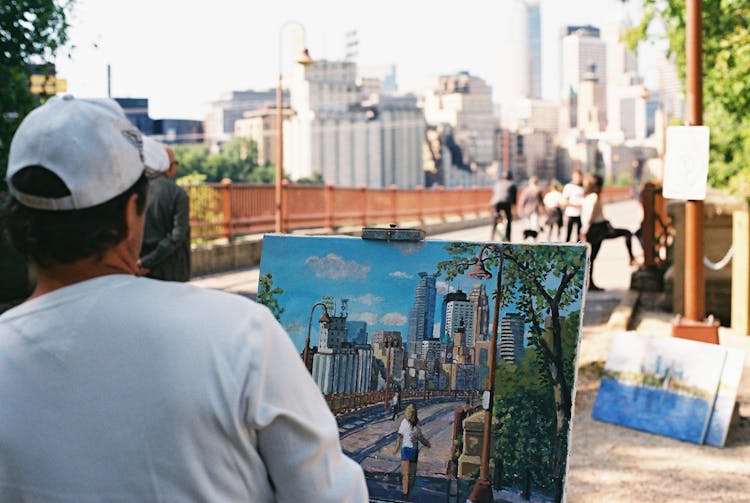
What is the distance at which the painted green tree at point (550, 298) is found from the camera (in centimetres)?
349

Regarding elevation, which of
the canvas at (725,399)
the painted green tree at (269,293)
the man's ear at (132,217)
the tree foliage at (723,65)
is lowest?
the canvas at (725,399)

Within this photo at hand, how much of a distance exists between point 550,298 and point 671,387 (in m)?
5.17

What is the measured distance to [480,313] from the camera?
3.62 meters

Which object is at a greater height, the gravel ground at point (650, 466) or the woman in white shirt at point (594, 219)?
the woman in white shirt at point (594, 219)

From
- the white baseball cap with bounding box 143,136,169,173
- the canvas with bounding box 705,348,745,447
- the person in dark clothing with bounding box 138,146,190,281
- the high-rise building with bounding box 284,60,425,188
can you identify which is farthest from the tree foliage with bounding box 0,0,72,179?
the high-rise building with bounding box 284,60,425,188

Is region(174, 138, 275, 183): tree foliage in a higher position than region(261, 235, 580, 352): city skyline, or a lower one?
higher

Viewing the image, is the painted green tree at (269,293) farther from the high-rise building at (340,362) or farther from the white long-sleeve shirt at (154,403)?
the white long-sleeve shirt at (154,403)

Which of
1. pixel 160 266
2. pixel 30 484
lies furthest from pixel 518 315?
pixel 160 266

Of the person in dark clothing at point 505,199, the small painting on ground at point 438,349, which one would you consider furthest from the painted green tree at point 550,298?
the person in dark clothing at point 505,199

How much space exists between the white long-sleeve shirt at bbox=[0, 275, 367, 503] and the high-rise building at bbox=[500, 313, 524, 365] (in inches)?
63.7

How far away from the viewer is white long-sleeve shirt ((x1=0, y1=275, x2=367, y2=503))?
6.22 ft

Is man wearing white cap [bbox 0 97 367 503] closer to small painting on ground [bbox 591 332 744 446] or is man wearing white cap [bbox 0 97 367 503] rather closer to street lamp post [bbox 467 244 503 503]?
street lamp post [bbox 467 244 503 503]

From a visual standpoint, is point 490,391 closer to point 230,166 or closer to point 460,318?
point 460,318

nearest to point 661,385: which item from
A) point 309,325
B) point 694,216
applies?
point 694,216
